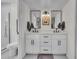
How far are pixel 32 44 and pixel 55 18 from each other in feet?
5.55

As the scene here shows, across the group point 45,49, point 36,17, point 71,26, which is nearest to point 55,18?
point 36,17

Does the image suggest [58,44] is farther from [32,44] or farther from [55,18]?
[55,18]

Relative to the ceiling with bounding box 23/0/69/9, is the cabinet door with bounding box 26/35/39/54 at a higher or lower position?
lower

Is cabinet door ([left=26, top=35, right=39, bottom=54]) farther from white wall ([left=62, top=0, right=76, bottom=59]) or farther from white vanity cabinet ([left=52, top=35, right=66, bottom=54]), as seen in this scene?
white wall ([left=62, top=0, right=76, bottom=59])

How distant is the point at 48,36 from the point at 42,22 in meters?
1.02

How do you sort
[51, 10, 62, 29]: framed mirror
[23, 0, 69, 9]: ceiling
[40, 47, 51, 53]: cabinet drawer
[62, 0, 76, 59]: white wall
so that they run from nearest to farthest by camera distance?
1. [62, 0, 76, 59]: white wall
2. [23, 0, 69, 9]: ceiling
3. [40, 47, 51, 53]: cabinet drawer
4. [51, 10, 62, 29]: framed mirror

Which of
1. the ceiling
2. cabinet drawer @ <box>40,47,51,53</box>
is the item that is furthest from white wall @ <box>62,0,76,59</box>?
cabinet drawer @ <box>40,47,51,53</box>

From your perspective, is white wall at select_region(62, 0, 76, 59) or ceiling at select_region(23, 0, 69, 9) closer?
white wall at select_region(62, 0, 76, 59)

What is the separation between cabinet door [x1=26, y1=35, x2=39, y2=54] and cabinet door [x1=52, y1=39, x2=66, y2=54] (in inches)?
26.0

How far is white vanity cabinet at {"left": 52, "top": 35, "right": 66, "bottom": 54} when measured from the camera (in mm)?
4758

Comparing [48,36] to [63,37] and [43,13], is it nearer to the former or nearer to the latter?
[63,37]

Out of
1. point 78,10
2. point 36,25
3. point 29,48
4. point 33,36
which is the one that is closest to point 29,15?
point 36,25

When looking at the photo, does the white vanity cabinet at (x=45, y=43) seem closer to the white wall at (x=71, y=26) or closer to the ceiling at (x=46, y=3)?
the white wall at (x=71, y=26)

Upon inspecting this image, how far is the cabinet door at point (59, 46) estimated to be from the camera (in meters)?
4.76
